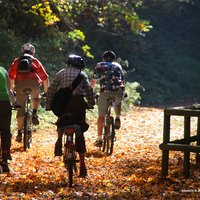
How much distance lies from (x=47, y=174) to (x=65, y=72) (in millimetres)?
1881

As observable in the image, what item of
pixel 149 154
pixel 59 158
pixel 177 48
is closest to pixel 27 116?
pixel 59 158

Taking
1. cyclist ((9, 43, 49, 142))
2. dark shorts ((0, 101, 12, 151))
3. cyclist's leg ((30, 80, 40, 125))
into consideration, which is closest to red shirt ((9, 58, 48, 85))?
cyclist ((9, 43, 49, 142))

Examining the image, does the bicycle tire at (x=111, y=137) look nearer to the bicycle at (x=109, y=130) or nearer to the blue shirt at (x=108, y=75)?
the bicycle at (x=109, y=130)

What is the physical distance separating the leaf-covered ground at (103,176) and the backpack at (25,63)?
178 centimetres

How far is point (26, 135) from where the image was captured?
12781 millimetres

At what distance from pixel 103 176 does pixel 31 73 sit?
377 cm

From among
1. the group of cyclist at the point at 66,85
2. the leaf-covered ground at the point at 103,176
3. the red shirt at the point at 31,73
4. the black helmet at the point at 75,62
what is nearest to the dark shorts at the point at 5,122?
the group of cyclist at the point at 66,85

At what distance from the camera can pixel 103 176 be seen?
993 cm

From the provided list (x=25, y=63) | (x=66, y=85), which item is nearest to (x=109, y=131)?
(x=25, y=63)

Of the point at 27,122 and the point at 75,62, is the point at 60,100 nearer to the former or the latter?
the point at 75,62

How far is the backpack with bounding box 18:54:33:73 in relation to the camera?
1242 cm

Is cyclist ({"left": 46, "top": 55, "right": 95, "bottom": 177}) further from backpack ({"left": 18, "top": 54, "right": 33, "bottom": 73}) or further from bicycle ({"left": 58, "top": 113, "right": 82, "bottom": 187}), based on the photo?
backpack ({"left": 18, "top": 54, "right": 33, "bottom": 73})

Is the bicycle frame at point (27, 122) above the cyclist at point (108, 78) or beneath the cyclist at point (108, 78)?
beneath

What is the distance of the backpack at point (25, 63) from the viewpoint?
40.8 feet
